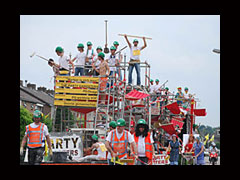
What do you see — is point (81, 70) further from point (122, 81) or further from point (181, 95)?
point (181, 95)

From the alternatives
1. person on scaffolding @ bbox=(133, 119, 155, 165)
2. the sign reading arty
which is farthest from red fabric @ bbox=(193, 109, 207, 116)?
person on scaffolding @ bbox=(133, 119, 155, 165)

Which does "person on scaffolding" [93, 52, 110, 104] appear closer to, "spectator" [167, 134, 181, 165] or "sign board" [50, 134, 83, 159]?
"spectator" [167, 134, 181, 165]

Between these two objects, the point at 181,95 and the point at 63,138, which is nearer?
the point at 63,138

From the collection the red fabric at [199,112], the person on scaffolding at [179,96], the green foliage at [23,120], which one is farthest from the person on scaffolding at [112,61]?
the green foliage at [23,120]

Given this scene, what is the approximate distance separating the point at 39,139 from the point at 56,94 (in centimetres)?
635

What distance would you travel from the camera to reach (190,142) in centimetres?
1728

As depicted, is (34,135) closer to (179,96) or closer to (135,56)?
(135,56)

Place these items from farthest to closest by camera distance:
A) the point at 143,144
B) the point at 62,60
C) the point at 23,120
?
the point at 23,120
the point at 62,60
the point at 143,144

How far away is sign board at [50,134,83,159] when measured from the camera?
44.8 feet

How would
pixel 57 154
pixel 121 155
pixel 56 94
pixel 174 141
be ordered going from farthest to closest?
pixel 56 94, pixel 174 141, pixel 57 154, pixel 121 155

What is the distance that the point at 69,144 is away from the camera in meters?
13.8

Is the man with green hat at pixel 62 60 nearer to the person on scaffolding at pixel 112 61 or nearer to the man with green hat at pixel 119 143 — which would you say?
the person on scaffolding at pixel 112 61

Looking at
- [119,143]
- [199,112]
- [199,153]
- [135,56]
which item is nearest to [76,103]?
[135,56]

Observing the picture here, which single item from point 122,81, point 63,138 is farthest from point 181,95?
point 63,138
